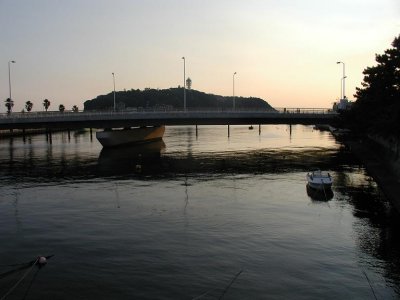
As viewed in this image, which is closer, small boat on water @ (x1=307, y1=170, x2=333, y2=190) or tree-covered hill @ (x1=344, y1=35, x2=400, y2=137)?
small boat on water @ (x1=307, y1=170, x2=333, y2=190)

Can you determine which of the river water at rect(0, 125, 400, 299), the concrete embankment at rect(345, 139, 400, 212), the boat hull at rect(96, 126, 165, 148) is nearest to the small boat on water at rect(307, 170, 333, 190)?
the river water at rect(0, 125, 400, 299)

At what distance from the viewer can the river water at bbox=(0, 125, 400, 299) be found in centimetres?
2680

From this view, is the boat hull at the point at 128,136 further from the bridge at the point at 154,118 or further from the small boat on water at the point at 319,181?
the small boat on water at the point at 319,181

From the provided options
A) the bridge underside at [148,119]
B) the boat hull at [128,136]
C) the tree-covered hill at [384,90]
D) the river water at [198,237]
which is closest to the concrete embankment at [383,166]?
the river water at [198,237]

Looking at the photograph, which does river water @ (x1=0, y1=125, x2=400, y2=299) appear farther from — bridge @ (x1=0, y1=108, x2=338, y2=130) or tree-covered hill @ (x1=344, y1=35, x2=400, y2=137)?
bridge @ (x1=0, y1=108, x2=338, y2=130)

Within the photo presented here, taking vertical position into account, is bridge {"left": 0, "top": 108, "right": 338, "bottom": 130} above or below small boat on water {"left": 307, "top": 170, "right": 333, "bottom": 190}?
above

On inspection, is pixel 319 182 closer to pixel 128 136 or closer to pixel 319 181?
pixel 319 181

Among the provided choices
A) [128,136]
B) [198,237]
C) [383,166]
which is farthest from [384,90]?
[128,136]

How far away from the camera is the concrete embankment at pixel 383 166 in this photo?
50369 mm

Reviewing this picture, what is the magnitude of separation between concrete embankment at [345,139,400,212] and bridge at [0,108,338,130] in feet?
49.6

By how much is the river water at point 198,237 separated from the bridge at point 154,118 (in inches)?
1155

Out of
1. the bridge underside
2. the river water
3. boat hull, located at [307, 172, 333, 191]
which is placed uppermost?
the bridge underside

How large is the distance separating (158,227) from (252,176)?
111 feet

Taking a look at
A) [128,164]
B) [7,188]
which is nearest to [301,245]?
[7,188]
